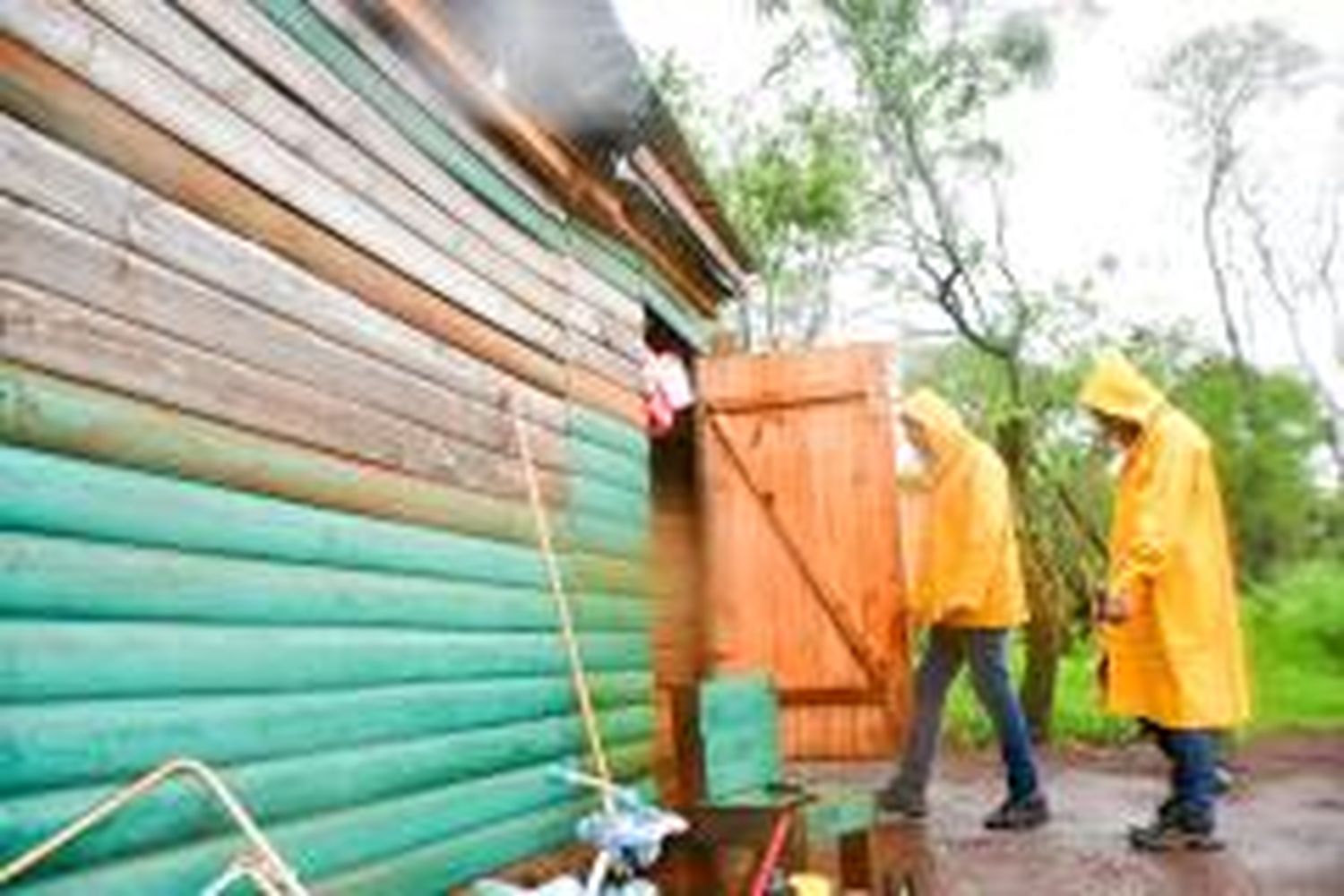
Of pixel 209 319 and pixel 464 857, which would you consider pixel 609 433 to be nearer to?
pixel 464 857

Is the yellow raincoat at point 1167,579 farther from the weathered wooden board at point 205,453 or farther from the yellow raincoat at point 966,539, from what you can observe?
the weathered wooden board at point 205,453

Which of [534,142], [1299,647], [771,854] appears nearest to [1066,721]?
[771,854]

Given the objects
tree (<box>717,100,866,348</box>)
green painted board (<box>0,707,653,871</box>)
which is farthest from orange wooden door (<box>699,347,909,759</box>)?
tree (<box>717,100,866,348</box>)

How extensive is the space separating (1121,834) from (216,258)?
5.75 metres

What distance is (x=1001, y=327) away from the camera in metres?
20.4

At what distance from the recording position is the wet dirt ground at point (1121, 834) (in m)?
7.10

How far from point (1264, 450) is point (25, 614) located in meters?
38.2

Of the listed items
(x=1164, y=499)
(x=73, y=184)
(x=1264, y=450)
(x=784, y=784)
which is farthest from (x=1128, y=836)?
(x=1264, y=450)

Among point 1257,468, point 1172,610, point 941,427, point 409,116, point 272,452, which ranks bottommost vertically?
point 1172,610

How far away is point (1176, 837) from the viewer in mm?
7730

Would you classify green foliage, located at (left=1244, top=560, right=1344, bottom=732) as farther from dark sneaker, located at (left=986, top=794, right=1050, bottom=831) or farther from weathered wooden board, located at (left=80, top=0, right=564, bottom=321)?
weathered wooden board, located at (left=80, top=0, right=564, bottom=321)

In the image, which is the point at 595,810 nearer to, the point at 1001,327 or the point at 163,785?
the point at 163,785

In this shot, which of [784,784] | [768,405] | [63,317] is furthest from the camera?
A: [768,405]

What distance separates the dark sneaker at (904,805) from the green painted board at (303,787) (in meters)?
2.76
